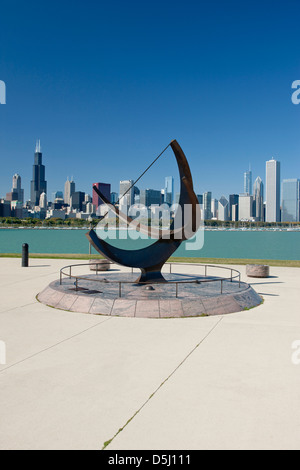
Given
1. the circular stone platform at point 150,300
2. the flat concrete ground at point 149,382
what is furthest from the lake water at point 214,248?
the flat concrete ground at point 149,382

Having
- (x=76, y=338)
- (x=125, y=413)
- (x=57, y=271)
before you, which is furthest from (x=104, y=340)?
(x=57, y=271)

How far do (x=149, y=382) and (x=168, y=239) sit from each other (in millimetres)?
5465

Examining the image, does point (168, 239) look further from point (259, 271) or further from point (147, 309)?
point (259, 271)

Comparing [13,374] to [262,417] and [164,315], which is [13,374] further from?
[164,315]

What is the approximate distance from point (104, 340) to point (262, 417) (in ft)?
9.63

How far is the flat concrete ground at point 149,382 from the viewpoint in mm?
3186

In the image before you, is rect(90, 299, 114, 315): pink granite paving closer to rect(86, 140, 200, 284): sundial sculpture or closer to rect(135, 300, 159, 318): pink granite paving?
rect(135, 300, 159, 318): pink granite paving

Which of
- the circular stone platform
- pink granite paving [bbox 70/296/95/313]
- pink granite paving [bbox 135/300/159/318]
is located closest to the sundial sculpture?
the circular stone platform

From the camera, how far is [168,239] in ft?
31.2

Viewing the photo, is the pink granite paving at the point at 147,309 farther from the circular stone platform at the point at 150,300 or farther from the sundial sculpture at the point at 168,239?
the sundial sculpture at the point at 168,239

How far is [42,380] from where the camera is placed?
431 cm

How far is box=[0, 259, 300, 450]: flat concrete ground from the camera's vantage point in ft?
10.5

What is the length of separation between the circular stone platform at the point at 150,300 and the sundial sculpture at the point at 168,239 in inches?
22.9
